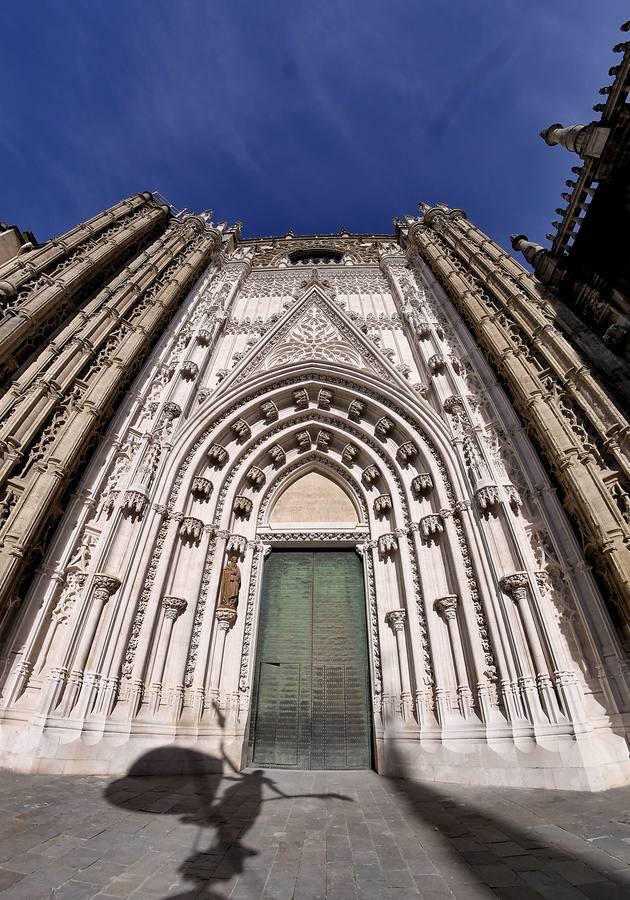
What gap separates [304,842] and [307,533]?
654cm

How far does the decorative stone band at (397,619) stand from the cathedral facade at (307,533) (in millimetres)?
39

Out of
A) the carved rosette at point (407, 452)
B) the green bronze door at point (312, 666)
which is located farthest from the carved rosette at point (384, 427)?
the green bronze door at point (312, 666)

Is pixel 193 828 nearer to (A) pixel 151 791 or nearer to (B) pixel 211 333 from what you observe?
(A) pixel 151 791

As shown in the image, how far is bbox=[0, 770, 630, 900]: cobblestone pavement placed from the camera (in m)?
2.60

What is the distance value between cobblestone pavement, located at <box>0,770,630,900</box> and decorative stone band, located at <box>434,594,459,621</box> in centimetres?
264

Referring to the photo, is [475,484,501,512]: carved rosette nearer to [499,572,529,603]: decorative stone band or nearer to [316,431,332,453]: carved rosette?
[499,572,529,603]: decorative stone band

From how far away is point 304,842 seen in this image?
3.42 metres

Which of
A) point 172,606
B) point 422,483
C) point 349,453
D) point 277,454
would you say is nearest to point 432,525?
point 422,483

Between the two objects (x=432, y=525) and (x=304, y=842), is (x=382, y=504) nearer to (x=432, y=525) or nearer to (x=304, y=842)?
(x=432, y=525)

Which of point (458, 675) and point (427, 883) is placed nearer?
point (427, 883)

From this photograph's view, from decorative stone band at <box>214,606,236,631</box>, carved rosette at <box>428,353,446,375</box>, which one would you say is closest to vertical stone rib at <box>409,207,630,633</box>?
carved rosette at <box>428,353,446,375</box>

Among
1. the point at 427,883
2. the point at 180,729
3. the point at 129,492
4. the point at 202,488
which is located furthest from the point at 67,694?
the point at 427,883

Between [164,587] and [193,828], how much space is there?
14.9 feet

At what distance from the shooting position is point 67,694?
6.14 meters
